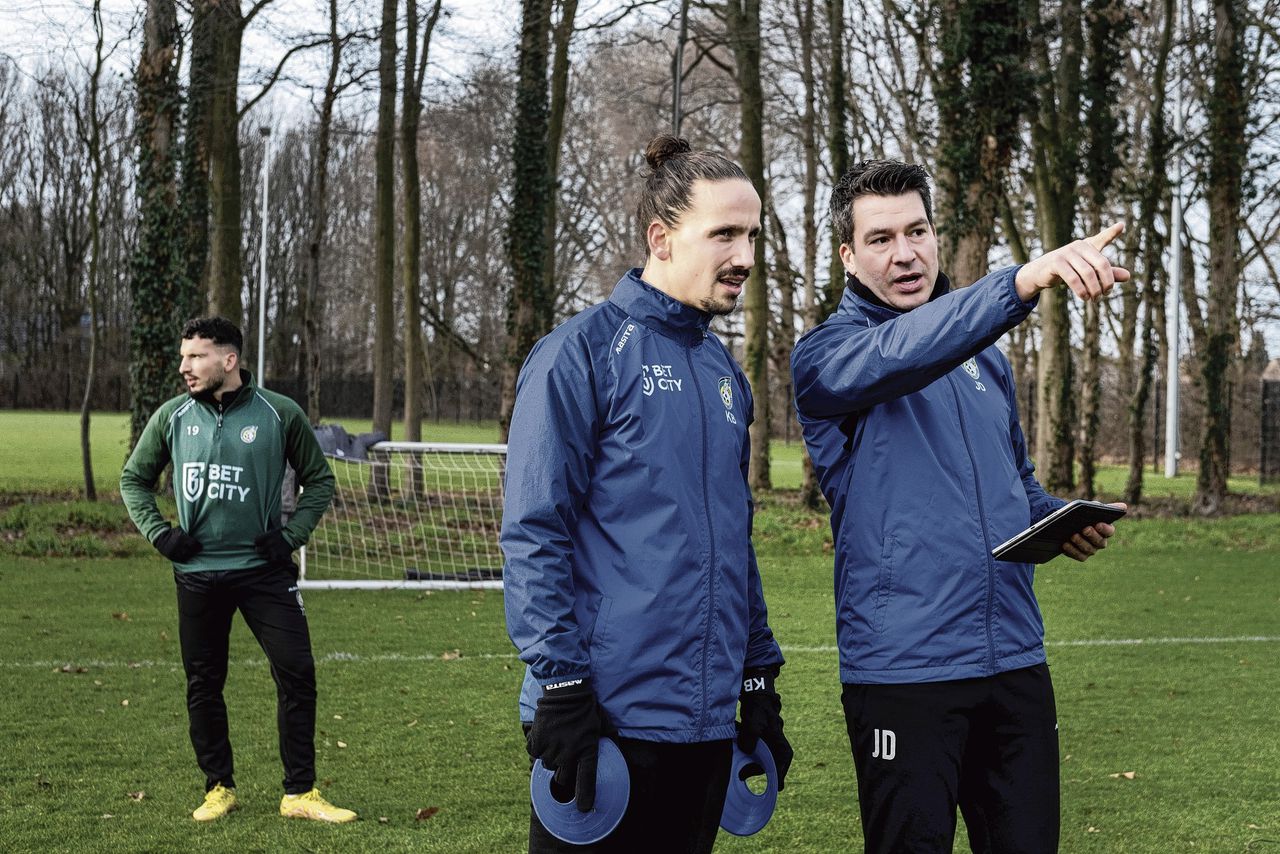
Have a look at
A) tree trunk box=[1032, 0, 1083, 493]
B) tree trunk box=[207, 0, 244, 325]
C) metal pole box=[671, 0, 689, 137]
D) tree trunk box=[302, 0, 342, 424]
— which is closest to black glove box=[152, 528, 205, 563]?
tree trunk box=[207, 0, 244, 325]

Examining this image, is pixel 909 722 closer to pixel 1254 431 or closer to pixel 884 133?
pixel 884 133

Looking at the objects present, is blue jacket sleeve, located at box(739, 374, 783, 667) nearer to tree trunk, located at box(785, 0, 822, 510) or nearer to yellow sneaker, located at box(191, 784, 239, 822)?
yellow sneaker, located at box(191, 784, 239, 822)

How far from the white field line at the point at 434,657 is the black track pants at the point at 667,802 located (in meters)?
6.25

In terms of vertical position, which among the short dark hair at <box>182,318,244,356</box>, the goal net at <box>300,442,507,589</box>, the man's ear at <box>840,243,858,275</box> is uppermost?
the man's ear at <box>840,243,858,275</box>

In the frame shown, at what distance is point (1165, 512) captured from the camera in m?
20.2

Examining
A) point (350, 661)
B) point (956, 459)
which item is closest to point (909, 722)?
point (956, 459)

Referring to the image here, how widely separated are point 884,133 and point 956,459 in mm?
24270

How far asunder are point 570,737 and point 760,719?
63cm

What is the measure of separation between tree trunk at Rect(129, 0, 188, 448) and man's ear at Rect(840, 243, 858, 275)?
589 inches

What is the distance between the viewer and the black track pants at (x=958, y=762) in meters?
2.91

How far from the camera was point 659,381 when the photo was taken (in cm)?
278

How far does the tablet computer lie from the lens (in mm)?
2920

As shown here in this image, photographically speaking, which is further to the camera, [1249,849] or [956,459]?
[1249,849]

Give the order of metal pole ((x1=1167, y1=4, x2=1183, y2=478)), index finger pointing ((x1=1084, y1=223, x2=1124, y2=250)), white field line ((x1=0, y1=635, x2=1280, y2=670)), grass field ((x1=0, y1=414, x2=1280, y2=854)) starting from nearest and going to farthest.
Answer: index finger pointing ((x1=1084, y1=223, x2=1124, y2=250)) → grass field ((x1=0, y1=414, x2=1280, y2=854)) → white field line ((x1=0, y1=635, x2=1280, y2=670)) → metal pole ((x1=1167, y1=4, x2=1183, y2=478))
